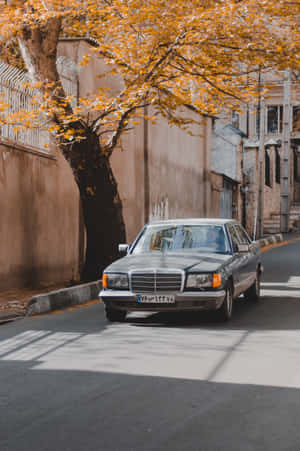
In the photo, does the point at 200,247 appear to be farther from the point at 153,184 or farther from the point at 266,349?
the point at 153,184

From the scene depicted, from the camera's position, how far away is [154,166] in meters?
25.4

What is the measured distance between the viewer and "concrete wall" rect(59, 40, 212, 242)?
20.5m

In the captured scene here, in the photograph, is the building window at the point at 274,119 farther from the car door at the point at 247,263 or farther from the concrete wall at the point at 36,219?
the car door at the point at 247,263

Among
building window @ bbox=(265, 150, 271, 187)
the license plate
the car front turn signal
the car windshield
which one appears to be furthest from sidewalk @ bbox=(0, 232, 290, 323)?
building window @ bbox=(265, 150, 271, 187)

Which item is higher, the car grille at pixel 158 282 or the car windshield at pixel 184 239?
the car windshield at pixel 184 239

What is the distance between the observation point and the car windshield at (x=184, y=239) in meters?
11.0

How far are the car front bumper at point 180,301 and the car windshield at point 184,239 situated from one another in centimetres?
128

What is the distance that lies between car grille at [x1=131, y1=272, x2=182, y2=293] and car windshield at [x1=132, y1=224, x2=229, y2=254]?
112cm

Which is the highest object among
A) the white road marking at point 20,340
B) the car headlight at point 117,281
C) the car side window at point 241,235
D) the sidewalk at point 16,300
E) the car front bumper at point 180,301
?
the car side window at point 241,235

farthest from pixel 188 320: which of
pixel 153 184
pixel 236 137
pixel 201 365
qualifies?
pixel 236 137

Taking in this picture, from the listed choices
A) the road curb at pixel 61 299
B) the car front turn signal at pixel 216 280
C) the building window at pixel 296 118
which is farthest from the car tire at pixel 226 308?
the building window at pixel 296 118

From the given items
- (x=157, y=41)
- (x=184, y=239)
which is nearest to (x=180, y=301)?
(x=184, y=239)

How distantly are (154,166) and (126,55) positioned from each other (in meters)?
10.0

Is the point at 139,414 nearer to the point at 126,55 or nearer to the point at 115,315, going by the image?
the point at 115,315
